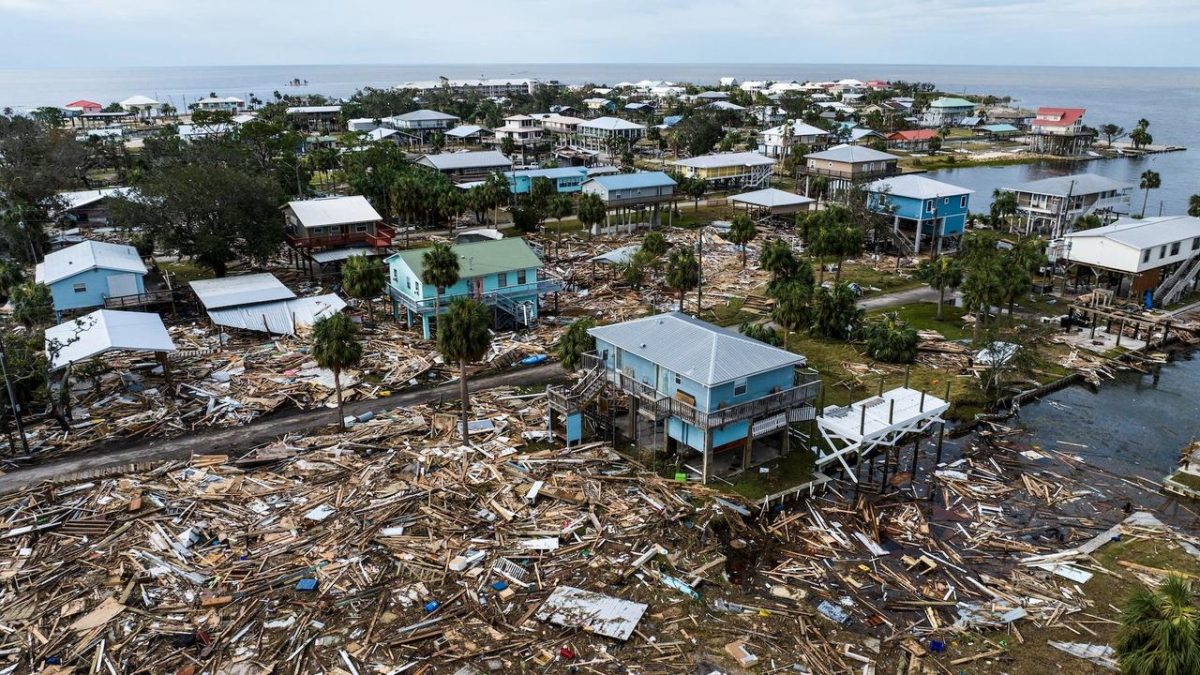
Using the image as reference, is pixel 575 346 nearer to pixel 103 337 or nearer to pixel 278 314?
pixel 278 314

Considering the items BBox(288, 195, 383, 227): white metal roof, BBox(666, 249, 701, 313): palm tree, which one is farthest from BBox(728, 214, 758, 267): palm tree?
BBox(288, 195, 383, 227): white metal roof

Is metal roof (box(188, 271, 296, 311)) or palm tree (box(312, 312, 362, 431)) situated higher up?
palm tree (box(312, 312, 362, 431))

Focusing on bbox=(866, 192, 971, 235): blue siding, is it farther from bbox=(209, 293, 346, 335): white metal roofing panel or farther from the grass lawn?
bbox=(209, 293, 346, 335): white metal roofing panel

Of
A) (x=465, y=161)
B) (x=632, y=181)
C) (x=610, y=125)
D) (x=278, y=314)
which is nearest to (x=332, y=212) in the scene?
(x=278, y=314)

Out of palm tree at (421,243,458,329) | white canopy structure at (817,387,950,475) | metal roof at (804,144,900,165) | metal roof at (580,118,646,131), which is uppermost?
metal roof at (580,118,646,131)

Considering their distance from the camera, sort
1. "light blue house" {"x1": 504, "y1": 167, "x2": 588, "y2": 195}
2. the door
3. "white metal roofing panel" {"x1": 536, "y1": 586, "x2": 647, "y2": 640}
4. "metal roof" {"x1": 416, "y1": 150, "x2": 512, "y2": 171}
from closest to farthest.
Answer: "white metal roofing panel" {"x1": 536, "y1": 586, "x2": 647, "y2": 640}
the door
"light blue house" {"x1": 504, "y1": 167, "x2": 588, "y2": 195}
"metal roof" {"x1": 416, "y1": 150, "x2": 512, "y2": 171}

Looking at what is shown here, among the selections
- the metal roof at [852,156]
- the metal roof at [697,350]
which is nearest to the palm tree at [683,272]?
the metal roof at [697,350]

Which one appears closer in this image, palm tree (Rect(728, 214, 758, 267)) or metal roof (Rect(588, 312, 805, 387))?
metal roof (Rect(588, 312, 805, 387))

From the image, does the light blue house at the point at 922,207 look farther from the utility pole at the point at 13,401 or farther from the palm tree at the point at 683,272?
the utility pole at the point at 13,401
